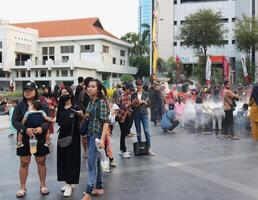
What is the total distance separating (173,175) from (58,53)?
6058 centimetres

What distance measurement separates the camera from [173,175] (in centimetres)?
751

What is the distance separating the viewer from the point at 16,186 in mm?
6695

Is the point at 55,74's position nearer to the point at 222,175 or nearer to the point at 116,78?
the point at 116,78

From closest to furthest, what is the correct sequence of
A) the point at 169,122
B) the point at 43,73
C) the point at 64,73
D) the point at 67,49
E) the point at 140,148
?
the point at 140,148 → the point at 169,122 → the point at 64,73 → the point at 43,73 → the point at 67,49

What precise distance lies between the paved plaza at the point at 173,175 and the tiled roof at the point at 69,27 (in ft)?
183

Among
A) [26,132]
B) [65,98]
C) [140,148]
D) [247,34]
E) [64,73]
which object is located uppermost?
[247,34]

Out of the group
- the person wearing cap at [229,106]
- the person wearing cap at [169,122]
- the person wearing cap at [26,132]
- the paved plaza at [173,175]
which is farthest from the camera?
the person wearing cap at [169,122]

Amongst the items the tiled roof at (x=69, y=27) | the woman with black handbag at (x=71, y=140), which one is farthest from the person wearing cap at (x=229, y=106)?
the tiled roof at (x=69, y=27)

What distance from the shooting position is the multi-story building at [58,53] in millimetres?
58844

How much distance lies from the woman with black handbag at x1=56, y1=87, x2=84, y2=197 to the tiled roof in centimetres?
5918

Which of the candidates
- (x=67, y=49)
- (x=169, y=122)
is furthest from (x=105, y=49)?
(x=169, y=122)

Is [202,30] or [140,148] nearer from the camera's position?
[140,148]

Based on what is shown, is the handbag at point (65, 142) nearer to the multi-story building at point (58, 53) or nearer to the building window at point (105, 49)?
the multi-story building at point (58, 53)

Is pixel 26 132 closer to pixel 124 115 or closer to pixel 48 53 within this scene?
pixel 124 115
